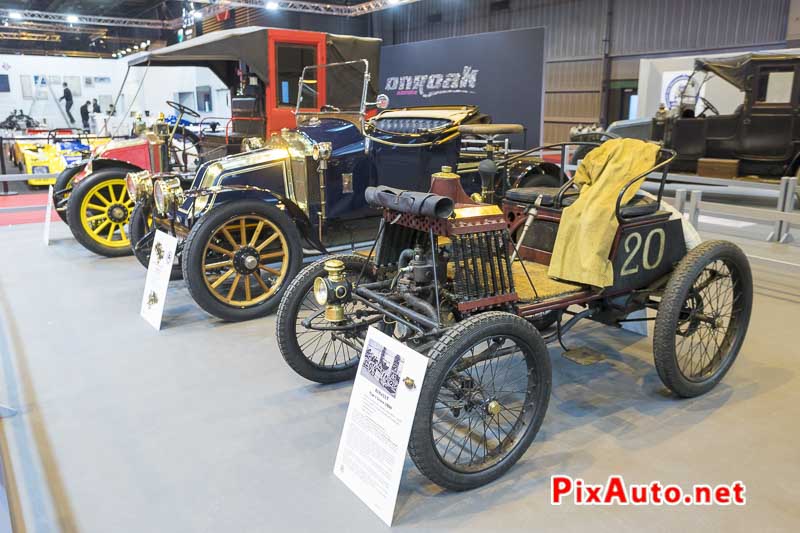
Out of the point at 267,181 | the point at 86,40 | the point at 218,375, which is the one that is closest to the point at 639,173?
the point at 218,375

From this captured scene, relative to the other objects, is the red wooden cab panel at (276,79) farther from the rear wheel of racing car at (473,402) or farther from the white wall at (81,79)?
the white wall at (81,79)

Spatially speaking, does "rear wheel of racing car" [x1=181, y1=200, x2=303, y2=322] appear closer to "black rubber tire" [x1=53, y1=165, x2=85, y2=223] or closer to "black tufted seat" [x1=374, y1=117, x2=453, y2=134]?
"black tufted seat" [x1=374, y1=117, x2=453, y2=134]

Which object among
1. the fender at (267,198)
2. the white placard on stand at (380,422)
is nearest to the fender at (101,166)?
the fender at (267,198)

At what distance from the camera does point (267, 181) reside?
4.71 metres

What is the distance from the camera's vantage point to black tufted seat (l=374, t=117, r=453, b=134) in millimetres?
4906

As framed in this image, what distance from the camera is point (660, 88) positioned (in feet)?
38.2

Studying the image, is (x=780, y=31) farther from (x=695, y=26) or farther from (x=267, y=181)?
(x=267, y=181)

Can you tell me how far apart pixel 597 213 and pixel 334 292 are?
126 cm

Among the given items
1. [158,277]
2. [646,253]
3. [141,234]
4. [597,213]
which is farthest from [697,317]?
[141,234]

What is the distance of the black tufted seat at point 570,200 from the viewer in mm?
3003

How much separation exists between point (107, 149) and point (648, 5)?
11.4 meters

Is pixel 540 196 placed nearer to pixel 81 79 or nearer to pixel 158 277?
pixel 158 277

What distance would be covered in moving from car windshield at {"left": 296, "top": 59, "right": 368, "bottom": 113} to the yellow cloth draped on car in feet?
11.0

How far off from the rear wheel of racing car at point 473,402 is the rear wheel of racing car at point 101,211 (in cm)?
446
